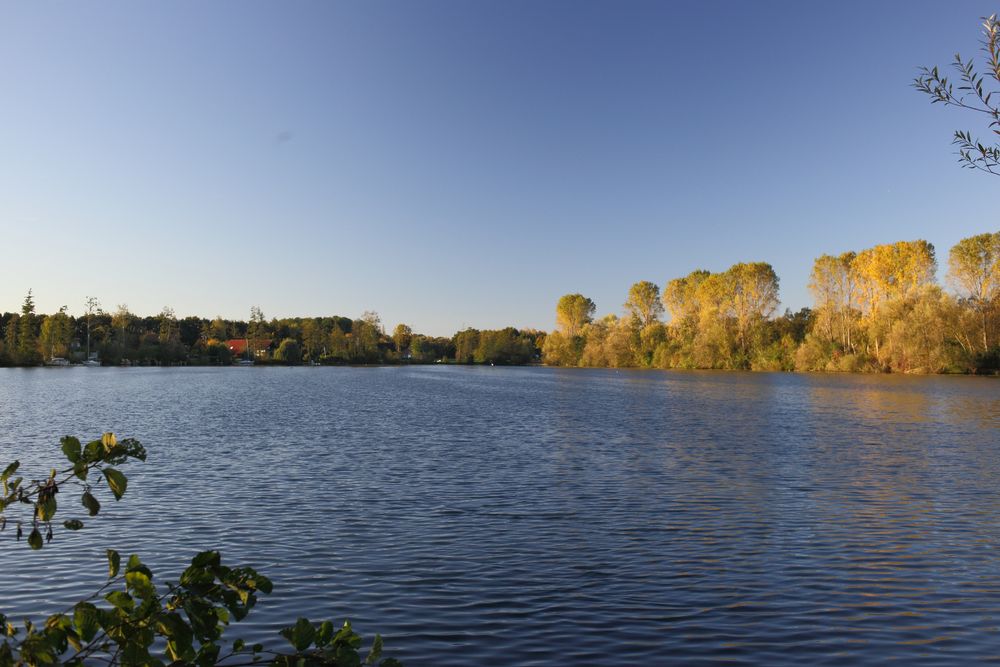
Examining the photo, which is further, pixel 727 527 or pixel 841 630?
pixel 727 527

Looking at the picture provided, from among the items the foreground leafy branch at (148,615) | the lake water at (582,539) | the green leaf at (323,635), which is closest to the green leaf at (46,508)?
the foreground leafy branch at (148,615)

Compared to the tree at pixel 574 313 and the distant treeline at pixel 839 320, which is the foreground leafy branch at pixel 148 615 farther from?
the tree at pixel 574 313

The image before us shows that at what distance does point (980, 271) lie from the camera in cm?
7856

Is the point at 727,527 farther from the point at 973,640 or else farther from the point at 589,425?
the point at 589,425

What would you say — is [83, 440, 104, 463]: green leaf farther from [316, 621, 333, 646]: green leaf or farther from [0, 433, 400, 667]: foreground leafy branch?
[316, 621, 333, 646]: green leaf

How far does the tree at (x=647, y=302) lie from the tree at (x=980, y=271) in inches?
2241

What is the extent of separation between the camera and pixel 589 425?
104ft

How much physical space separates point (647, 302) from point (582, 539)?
407 feet

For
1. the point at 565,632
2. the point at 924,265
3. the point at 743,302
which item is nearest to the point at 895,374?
the point at 924,265

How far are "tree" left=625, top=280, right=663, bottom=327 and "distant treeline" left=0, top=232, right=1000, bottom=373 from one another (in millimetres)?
198

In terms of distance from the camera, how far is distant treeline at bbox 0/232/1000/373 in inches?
3071

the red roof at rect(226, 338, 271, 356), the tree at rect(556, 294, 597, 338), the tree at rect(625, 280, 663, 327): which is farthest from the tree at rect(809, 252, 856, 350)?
the red roof at rect(226, 338, 271, 356)

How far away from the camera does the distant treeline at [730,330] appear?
78000mm

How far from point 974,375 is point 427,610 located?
85955 mm
